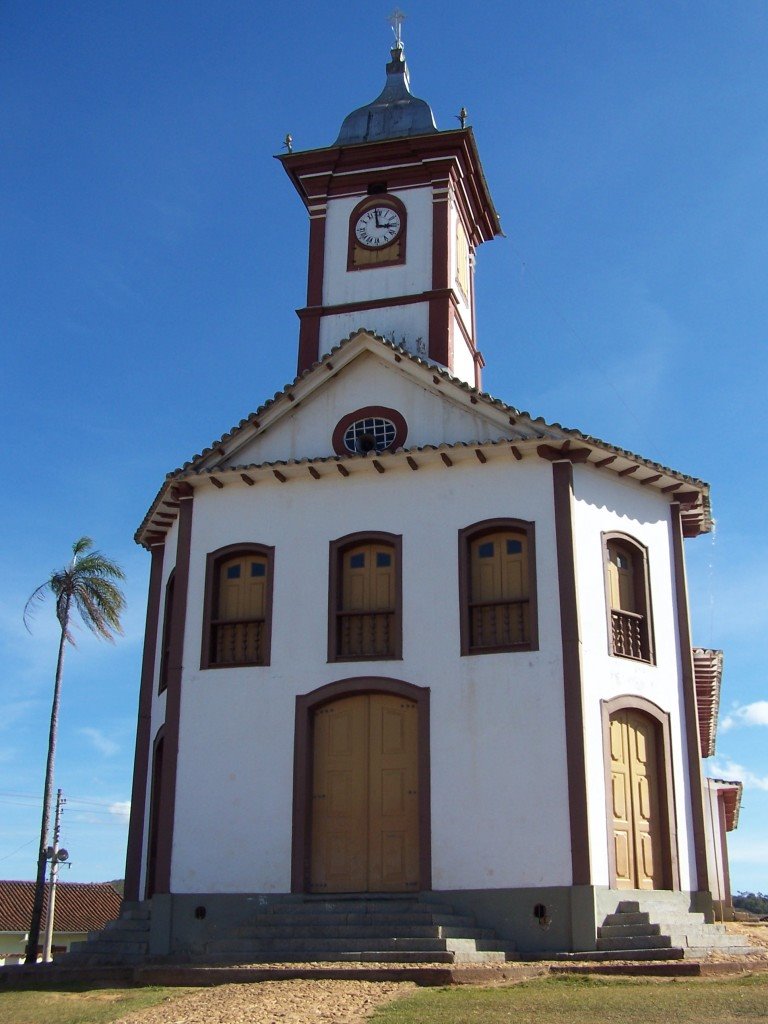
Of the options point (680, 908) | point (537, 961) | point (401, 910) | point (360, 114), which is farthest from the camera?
point (360, 114)

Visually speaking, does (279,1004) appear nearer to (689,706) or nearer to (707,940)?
(707,940)

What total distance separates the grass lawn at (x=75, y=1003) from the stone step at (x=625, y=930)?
18.7 feet

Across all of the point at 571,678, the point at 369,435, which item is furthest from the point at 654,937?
the point at 369,435

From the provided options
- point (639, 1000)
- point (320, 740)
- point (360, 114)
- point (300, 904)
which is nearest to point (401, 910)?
point (300, 904)

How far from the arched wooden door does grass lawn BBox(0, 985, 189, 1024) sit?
6.86m

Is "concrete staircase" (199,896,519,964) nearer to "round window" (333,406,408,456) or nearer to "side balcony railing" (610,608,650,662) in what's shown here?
"side balcony railing" (610,608,650,662)

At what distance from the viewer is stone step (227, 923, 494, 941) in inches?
605

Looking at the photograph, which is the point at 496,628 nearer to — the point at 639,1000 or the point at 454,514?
the point at 454,514

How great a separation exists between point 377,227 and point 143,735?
1102cm

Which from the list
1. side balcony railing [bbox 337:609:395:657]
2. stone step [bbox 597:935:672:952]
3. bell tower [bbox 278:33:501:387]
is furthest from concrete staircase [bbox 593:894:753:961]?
bell tower [bbox 278:33:501:387]

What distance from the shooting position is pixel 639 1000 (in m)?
11.4

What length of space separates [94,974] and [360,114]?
1820 centimetres

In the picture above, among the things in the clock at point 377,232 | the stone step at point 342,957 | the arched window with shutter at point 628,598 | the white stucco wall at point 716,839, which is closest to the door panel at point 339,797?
the stone step at point 342,957

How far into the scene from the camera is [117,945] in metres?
17.6
